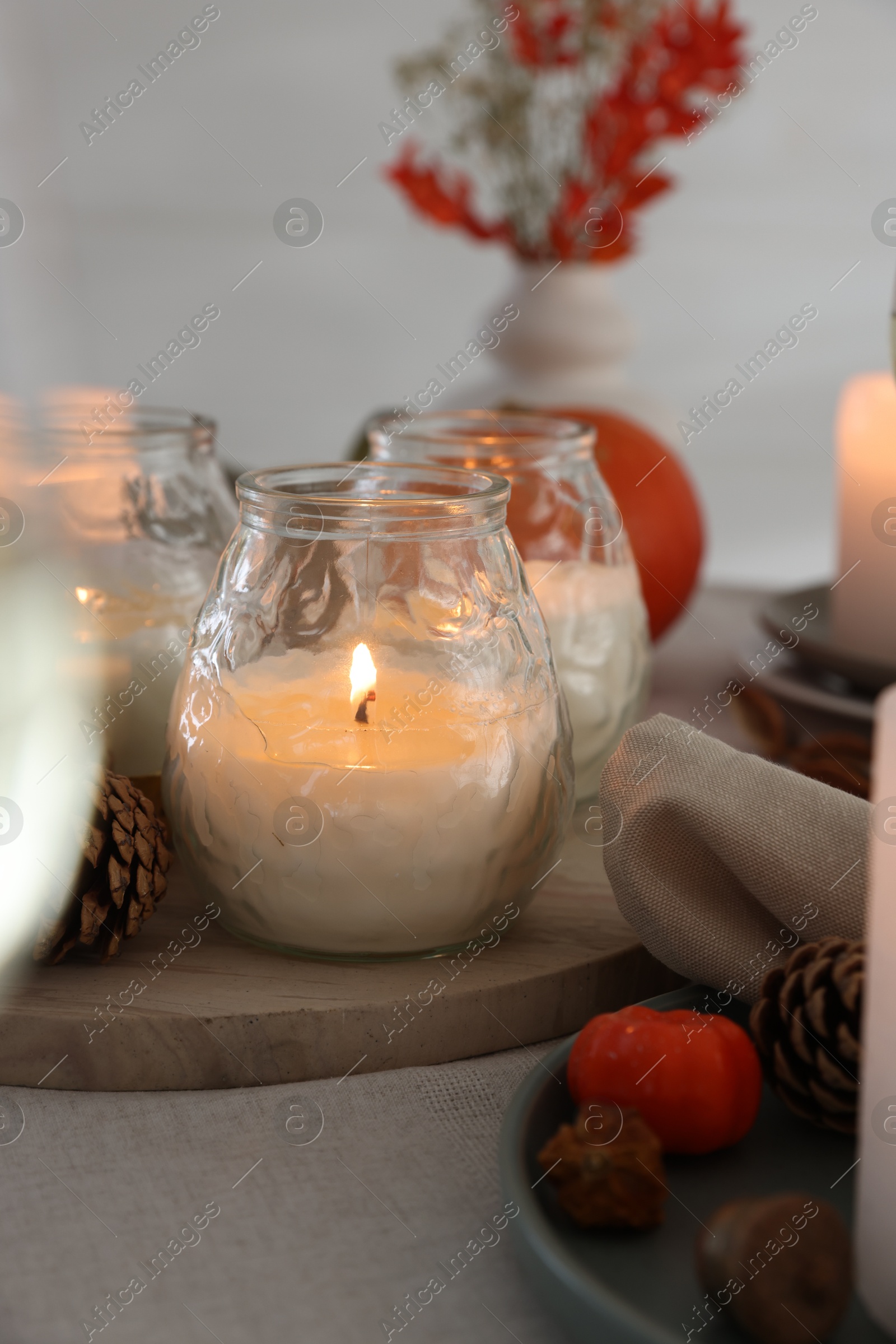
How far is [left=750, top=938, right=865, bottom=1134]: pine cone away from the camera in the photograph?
40cm

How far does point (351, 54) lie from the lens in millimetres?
2613

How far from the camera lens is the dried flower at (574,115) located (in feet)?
3.19

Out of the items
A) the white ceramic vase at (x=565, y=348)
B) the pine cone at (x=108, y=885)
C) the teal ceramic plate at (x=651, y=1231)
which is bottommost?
the teal ceramic plate at (x=651, y=1231)

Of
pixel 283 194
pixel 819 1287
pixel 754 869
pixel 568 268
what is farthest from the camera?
pixel 283 194

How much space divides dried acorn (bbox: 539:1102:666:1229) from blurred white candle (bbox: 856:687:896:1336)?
0.20 ft

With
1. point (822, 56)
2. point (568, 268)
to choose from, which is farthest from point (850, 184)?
point (568, 268)

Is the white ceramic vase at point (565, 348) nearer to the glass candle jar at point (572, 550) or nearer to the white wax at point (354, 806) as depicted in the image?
the glass candle jar at point (572, 550)

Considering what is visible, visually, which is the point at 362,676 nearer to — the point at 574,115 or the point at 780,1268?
the point at 780,1268

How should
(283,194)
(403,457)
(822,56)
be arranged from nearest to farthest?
(403,457)
(822,56)
(283,194)

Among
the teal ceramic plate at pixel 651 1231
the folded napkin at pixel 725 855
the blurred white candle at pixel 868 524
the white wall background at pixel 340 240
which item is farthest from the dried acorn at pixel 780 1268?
the white wall background at pixel 340 240

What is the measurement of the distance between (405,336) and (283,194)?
1.24 ft

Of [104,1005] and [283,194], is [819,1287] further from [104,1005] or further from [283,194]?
[283,194]

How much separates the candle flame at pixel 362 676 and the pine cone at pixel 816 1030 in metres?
0.18

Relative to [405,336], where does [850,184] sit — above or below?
above
